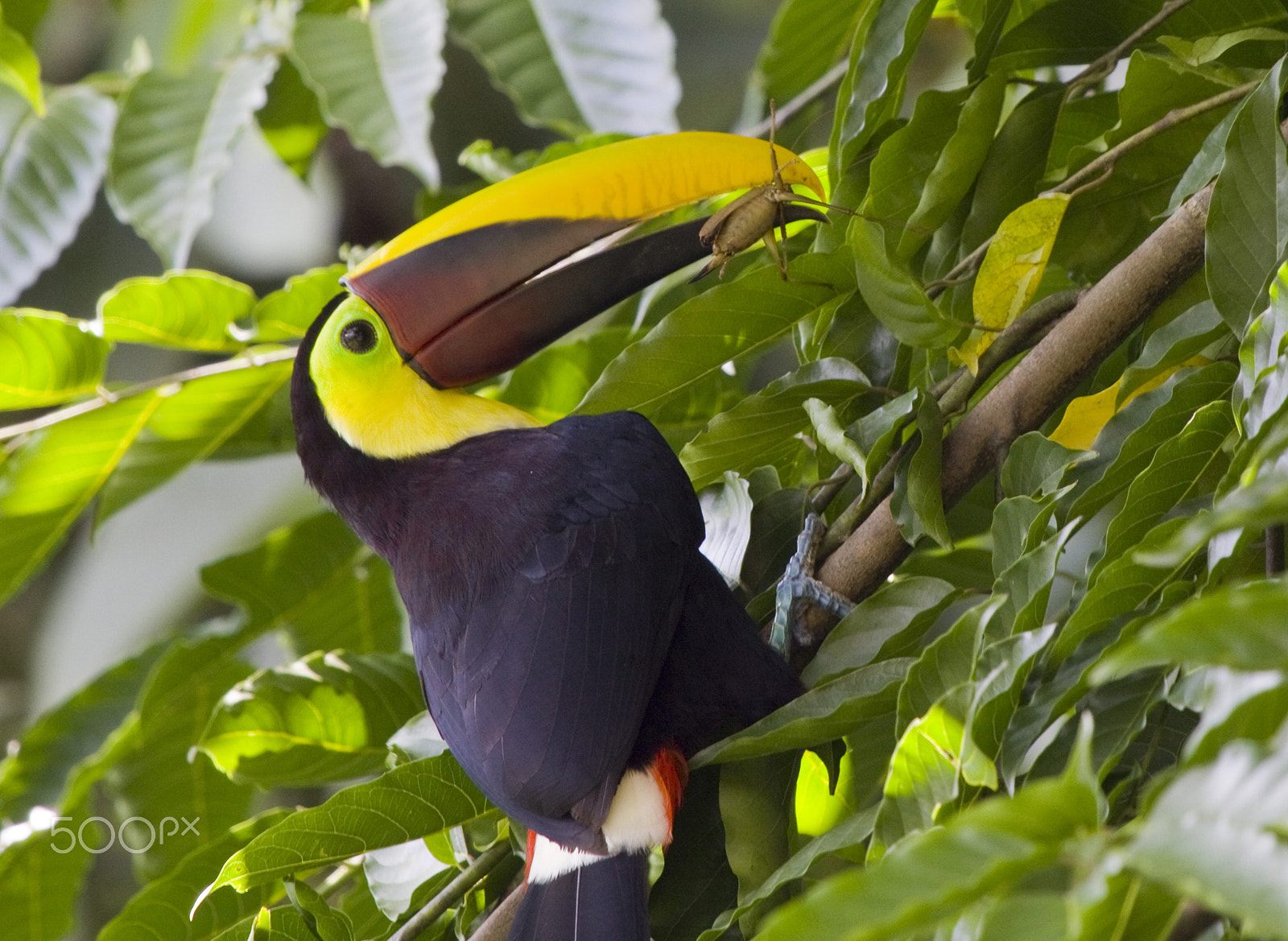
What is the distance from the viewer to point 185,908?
1.64 meters

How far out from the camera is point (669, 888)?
143cm

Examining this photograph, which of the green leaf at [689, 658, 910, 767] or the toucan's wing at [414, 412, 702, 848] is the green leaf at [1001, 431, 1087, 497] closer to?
the green leaf at [689, 658, 910, 767]

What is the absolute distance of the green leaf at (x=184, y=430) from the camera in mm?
2047

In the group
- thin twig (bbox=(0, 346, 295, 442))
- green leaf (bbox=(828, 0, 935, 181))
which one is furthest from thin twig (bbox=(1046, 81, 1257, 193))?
thin twig (bbox=(0, 346, 295, 442))

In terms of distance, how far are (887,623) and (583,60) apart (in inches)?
45.2

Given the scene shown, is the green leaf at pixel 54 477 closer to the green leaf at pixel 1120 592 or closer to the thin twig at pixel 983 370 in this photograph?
the thin twig at pixel 983 370

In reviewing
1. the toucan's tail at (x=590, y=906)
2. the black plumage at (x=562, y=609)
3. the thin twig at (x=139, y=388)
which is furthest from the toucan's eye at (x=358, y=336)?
the toucan's tail at (x=590, y=906)

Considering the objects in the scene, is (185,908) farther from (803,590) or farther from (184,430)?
(803,590)

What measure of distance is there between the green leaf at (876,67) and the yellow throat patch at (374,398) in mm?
665

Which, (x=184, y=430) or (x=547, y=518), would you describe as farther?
(x=184, y=430)

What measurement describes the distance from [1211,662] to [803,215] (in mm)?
1111

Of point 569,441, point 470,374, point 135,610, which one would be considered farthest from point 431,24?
point 135,610

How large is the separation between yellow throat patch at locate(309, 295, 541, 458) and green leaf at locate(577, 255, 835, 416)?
0.34 metres

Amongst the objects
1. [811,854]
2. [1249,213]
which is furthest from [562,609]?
[1249,213]
